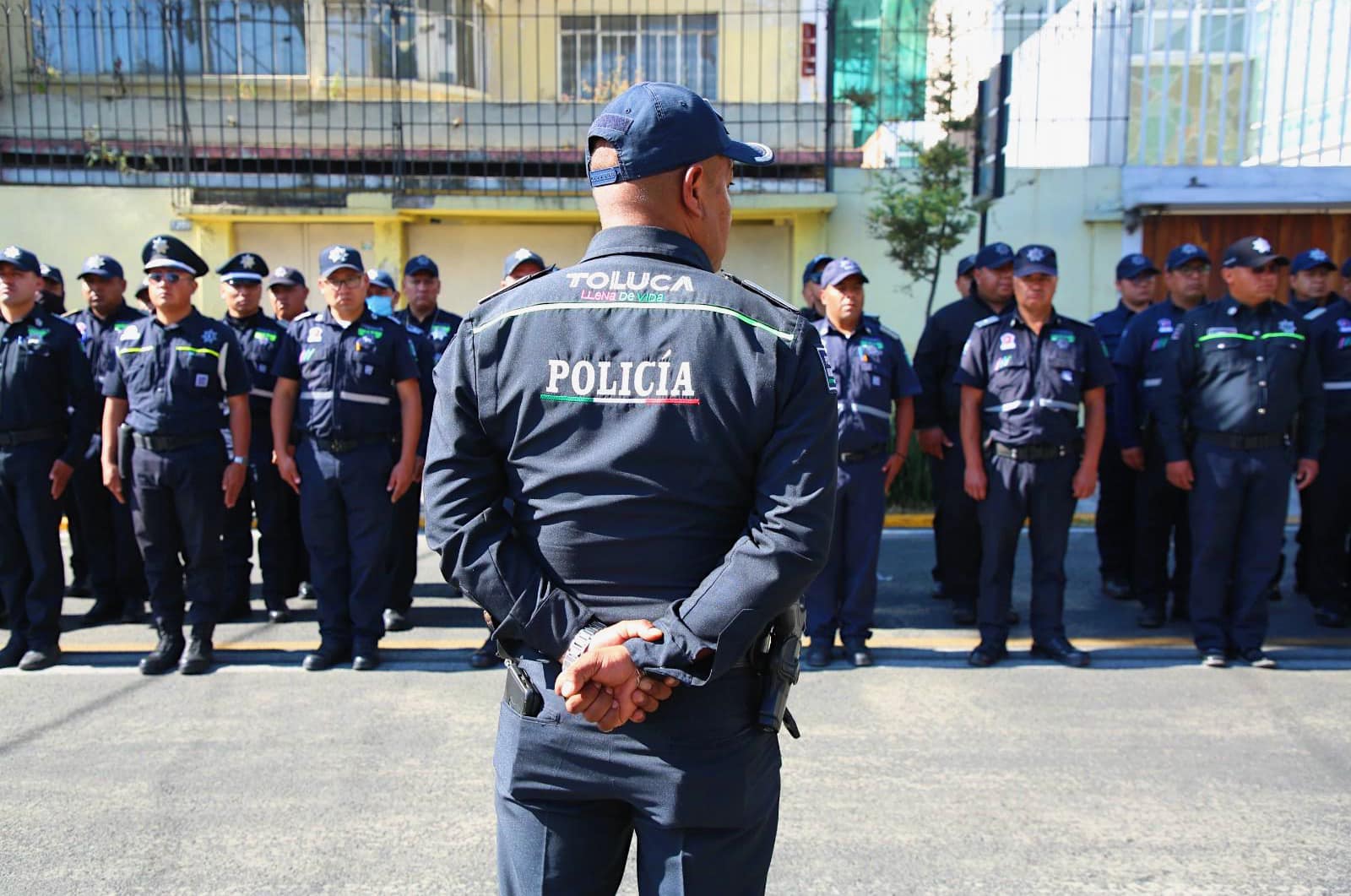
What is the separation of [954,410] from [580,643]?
17.1 feet

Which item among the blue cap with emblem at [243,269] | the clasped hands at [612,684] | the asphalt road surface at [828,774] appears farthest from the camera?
the blue cap with emblem at [243,269]

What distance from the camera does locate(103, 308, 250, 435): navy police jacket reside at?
5.51m

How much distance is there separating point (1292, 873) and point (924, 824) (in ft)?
3.73

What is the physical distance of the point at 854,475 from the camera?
5.85m

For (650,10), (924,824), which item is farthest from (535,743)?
(650,10)

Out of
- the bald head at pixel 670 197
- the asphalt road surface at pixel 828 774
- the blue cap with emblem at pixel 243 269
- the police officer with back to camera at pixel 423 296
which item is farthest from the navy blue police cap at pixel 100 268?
the bald head at pixel 670 197

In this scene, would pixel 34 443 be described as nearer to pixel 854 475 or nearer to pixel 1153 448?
pixel 854 475

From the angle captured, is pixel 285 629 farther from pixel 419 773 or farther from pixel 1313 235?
pixel 1313 235

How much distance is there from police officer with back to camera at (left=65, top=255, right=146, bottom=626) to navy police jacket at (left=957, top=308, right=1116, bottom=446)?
4972 mm

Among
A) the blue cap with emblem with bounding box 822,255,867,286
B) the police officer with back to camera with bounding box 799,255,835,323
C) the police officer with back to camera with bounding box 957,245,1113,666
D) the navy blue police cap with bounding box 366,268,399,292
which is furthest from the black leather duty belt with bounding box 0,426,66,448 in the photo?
the police officer with back to camera with bounding box 957,245,1113,666

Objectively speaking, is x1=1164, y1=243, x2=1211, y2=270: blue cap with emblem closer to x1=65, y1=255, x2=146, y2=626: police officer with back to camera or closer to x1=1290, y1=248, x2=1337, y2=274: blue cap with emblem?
x1=1290, y1=248, x2=1337, y2=274: blue cap with emblem

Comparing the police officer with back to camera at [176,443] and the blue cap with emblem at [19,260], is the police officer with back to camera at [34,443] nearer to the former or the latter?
the blue cap with emblem at [19,260]

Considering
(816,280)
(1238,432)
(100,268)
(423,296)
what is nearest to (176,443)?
(100,268)

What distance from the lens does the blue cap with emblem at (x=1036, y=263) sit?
221 inches
